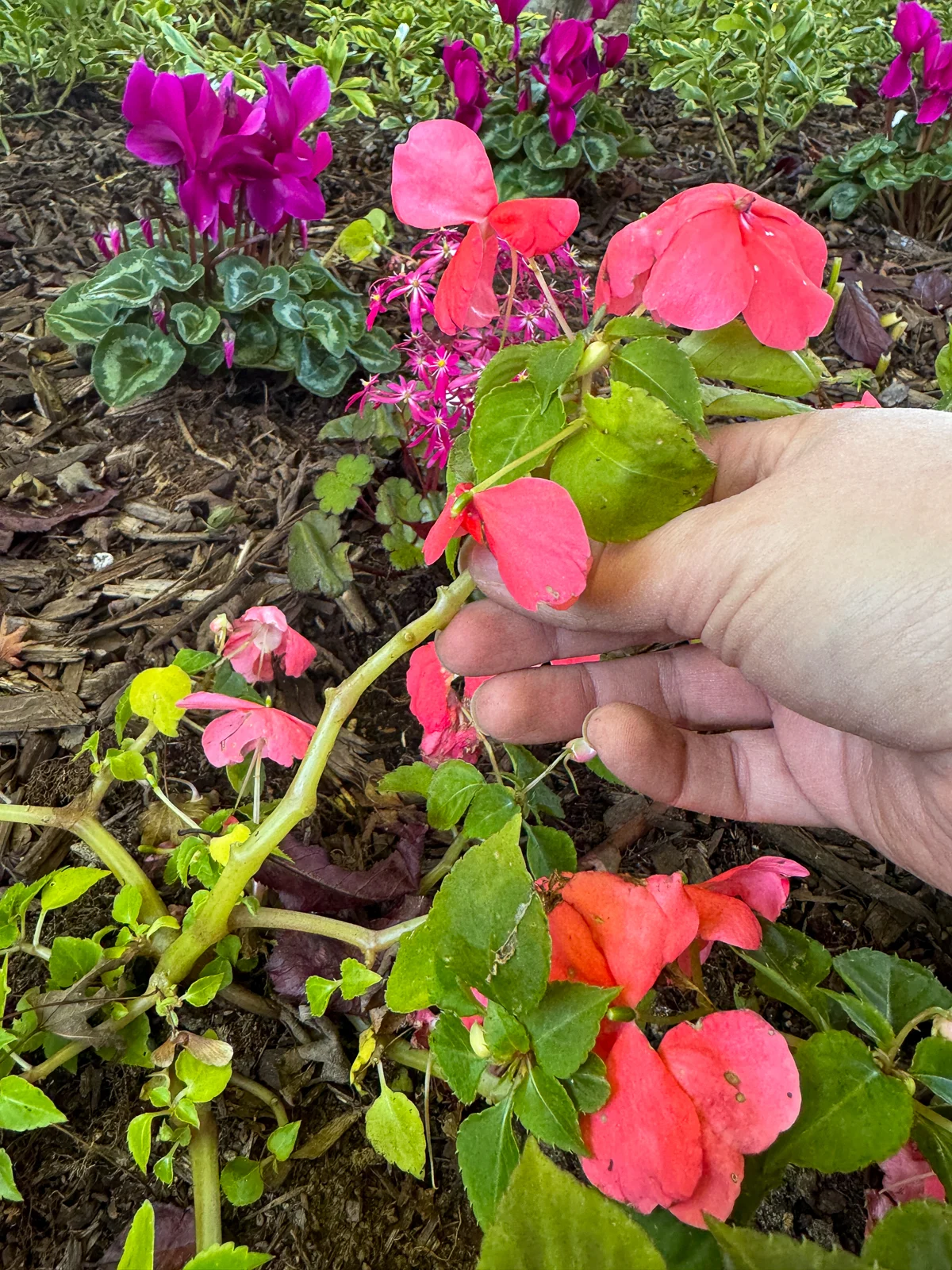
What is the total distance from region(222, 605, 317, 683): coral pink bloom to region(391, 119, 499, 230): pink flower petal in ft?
1.51

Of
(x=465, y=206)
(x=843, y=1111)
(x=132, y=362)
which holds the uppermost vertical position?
(x=465, y=206)

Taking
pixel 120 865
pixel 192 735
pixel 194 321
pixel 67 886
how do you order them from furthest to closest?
pixel 194 321 → pixel 192 735 → pixel 120 865 → pixel 67 886

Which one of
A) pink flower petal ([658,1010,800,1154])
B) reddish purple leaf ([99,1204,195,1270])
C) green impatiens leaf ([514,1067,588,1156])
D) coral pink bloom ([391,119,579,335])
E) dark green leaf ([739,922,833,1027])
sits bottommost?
reddish purple leaf ([99,1204,195,1270])

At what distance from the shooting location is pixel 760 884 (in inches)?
29.1

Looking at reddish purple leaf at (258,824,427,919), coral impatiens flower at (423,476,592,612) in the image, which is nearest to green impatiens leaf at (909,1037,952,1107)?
coral impatiens flower at (423,476,592,612)

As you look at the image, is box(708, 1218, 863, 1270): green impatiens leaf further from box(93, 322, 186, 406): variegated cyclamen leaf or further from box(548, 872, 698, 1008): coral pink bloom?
box(93, 322, 186, 406): variegated cyclamen leaf

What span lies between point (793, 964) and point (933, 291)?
194cm

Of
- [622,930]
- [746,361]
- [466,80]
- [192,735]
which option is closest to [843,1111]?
[622,930]

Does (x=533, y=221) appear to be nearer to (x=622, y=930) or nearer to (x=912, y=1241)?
(x=622, y=930)

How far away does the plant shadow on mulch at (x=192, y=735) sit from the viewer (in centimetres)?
88

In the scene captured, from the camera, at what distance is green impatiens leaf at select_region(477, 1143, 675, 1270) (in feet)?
1.19

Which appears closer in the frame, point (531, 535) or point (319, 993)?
point (531, 535)

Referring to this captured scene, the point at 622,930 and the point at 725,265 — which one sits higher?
the point at 725,265

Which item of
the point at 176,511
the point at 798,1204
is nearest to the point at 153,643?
the point at 176,511
